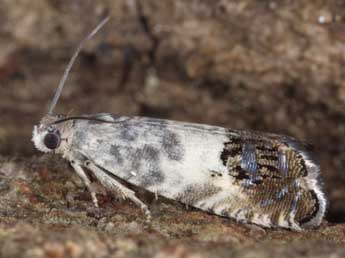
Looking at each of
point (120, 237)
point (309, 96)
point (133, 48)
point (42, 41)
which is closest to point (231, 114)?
point (309, 96)

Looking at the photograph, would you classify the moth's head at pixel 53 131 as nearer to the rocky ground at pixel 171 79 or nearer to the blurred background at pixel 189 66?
the rocky ground at pixel 171 79

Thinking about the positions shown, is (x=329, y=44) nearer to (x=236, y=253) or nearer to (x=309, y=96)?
(x=309, y=96)

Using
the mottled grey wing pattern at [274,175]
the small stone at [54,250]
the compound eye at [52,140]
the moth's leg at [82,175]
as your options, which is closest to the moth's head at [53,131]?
the compound eye at [52,140]

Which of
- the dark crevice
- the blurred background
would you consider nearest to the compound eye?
the blurred background

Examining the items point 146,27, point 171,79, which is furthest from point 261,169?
point 146,27

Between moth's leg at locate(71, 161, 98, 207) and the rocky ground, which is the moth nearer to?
moth's leg at locate(71, 161, 98, 207)

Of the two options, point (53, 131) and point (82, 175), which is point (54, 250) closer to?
point (82, 175)
